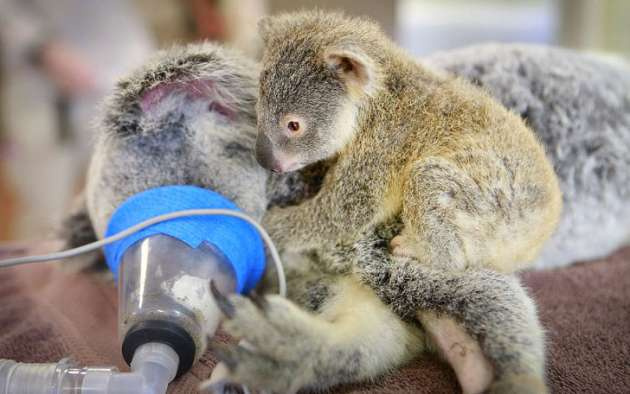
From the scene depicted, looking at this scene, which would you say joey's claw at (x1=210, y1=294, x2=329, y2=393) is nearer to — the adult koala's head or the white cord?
the white cord

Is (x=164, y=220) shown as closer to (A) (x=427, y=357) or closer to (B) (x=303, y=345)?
(B) (x=303, y=345)

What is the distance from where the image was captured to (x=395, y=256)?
1.01 meters

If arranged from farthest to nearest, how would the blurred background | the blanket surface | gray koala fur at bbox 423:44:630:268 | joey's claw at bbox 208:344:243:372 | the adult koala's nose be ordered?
the blurred background < gray koala fur at bbox 423:44:630:268 < the adult koala's nose < the blanket surface < joey's claw at bbox 208:344:243:372

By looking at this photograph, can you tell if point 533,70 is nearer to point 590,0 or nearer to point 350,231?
point 350,231

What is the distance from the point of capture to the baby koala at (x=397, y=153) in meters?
0.95

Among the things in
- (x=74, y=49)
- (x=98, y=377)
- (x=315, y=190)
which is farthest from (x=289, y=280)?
(x=74, y=49)

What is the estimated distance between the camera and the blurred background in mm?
3346

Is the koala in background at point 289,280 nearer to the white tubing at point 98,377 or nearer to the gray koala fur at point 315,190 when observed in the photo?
the gray koala fur at point 315,190

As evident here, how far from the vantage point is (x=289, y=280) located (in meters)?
1.14

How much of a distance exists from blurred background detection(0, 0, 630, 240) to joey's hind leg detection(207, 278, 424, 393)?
2.53 meters

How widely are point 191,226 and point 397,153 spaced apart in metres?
0.43

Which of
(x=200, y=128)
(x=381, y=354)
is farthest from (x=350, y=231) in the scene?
(x=200, y=128)

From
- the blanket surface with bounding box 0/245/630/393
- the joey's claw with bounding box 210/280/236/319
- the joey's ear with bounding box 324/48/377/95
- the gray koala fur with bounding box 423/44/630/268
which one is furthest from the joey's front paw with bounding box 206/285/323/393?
the gray koala fur with bounding box 423/44/630/268

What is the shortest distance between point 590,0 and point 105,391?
420 centimetres
